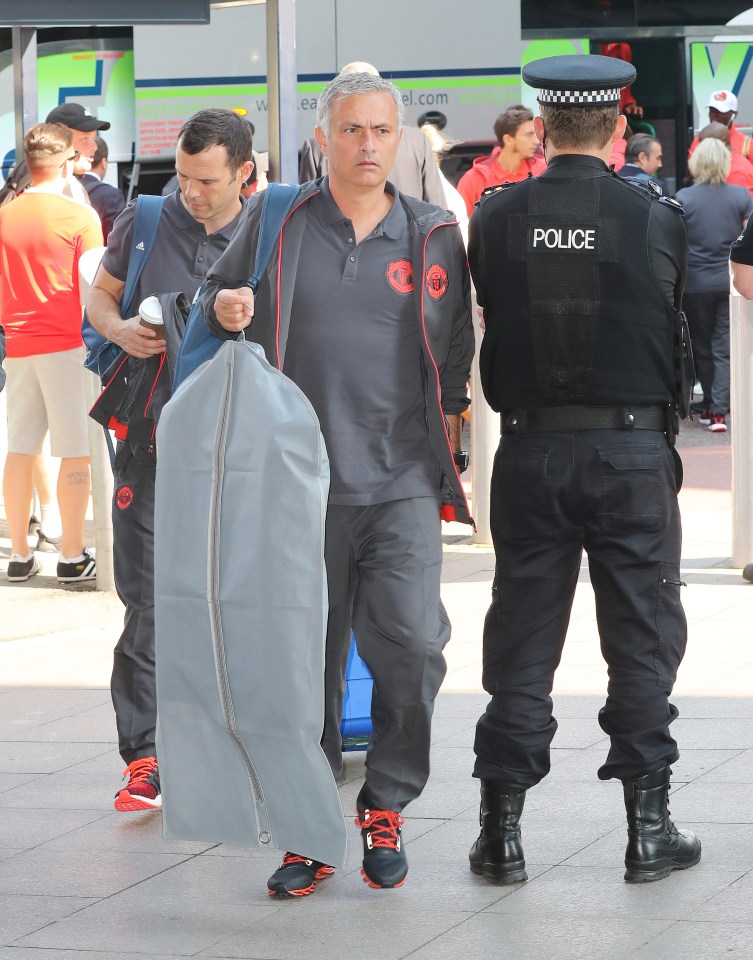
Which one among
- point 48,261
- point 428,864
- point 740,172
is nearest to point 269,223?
point 428,864

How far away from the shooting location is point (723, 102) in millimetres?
14414

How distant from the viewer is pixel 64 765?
5.61 m

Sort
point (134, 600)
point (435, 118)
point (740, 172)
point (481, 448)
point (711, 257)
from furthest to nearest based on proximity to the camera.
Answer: point (740, 172) < point (435, 118) < point (711, 257) < point (481, 448) < point (134, 600)

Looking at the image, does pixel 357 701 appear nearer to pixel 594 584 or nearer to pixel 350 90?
pixel 594 584

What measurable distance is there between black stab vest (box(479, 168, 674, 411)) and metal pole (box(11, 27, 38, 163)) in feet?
21.7

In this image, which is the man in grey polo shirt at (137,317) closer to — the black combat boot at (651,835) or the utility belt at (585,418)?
the utility belt at (585,418)

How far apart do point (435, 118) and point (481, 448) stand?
517cm

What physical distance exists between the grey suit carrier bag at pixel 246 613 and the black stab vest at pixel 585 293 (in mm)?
632

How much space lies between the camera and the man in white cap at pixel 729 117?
14.2 m

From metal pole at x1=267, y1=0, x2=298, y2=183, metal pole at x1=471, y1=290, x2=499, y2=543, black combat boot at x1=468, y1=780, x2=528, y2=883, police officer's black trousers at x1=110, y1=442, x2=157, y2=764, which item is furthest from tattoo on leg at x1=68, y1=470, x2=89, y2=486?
black combat boot at x1=468, y1=780, x2=528, y2=883

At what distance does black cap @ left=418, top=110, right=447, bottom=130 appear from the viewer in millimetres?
13477

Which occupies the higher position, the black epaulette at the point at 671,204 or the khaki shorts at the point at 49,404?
the black epaulette at the point at 671,204

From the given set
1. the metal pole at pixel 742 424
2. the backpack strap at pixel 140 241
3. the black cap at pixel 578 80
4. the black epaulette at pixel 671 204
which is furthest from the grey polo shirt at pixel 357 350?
the metal pole at pixel 742 424

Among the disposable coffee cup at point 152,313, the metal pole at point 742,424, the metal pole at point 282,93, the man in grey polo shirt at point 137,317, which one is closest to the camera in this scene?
the disposable coffee cup at point 152,313
